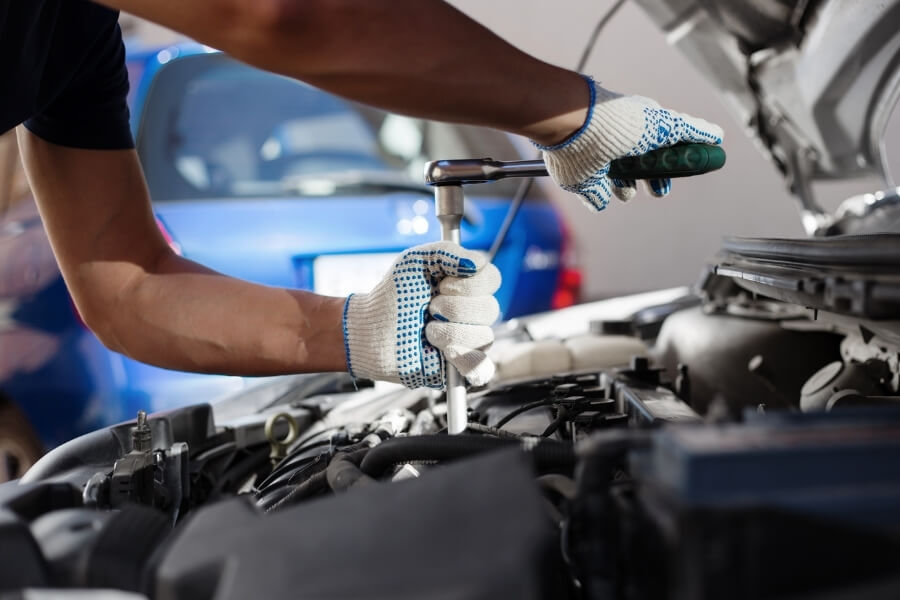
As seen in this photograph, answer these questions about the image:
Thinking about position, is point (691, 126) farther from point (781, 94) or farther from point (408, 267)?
point (781, 94)

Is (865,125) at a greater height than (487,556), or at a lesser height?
greater

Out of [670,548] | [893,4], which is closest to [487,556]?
[670,548]

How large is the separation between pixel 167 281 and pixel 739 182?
4906 mm

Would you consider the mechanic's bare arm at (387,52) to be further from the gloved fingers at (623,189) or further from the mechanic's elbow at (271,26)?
the gloved fingers at (623,189)

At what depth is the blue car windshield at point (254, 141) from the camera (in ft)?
8.70

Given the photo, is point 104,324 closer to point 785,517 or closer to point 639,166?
point 639,166

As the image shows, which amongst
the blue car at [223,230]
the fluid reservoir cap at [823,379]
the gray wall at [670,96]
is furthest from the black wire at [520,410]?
the gray wall at [670,96]

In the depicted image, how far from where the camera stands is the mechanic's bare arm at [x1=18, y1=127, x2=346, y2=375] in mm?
1086

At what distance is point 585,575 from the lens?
599 mm

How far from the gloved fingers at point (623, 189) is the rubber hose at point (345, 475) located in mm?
565

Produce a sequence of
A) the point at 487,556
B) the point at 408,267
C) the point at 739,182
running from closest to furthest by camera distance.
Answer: the point at 487,556 < the point at 408,267 < the point at 739,182

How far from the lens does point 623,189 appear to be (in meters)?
1.17

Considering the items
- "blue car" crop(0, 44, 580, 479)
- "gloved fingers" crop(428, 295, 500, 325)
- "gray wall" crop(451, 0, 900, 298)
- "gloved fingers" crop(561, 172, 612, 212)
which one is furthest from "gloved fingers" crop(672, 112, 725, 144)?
"gray wall" crop(451, 0, 900, 298)

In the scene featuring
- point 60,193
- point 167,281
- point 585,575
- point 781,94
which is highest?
point 781,94
